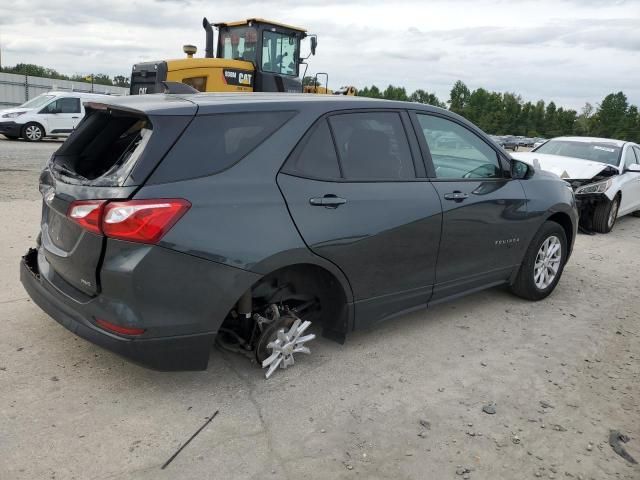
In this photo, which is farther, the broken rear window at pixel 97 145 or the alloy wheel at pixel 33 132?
the alloy wheel at pixel 33 132

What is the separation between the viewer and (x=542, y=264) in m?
5.22

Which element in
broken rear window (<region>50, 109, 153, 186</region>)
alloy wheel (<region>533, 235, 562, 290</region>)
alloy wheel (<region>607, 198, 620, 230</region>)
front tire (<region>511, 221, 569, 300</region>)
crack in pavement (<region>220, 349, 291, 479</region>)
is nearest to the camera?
crack in pavement (<region>220, 349, 291, 479</region>)

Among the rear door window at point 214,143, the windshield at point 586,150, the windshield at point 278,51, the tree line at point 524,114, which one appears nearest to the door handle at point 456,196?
the rear door window at point 214,143

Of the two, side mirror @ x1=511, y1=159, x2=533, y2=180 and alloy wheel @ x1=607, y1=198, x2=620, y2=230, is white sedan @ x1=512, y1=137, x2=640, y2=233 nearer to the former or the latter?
alloy wheel @ x1=607, y1=198, x2=620, y2=230

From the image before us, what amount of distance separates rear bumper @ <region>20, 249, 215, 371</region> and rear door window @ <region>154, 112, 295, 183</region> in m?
0.83

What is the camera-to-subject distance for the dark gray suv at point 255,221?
2.83m

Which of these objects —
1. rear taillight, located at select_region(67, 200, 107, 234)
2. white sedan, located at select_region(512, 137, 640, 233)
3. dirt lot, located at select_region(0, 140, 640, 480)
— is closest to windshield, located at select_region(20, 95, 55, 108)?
white sedan, located at select_region(512, 137, 640, 233)

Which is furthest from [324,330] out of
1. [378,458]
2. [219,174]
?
[219,174]

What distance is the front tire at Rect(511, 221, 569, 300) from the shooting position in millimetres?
5039

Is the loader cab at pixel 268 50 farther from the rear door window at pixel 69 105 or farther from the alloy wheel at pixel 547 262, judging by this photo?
the rear door window at pixel 69 105

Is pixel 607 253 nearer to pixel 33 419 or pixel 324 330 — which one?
pixel 324 330

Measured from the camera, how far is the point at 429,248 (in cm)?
399

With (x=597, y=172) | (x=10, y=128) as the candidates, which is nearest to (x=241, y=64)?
(x=597, y=172)

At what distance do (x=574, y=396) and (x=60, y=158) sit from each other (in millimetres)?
3573
